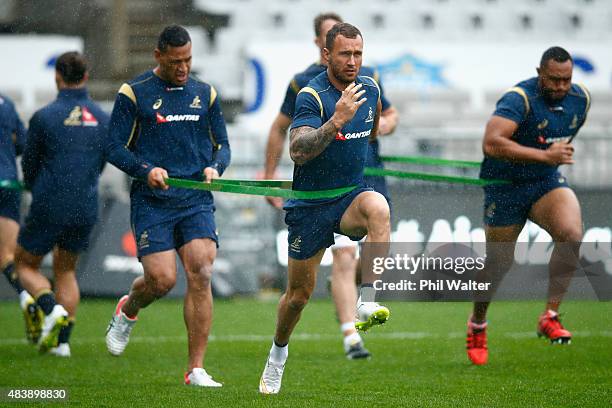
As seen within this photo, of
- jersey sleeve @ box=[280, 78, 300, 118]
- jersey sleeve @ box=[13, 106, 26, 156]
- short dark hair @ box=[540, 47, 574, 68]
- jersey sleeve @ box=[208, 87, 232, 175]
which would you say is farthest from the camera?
jersey sleeve @ box=[13, 106, 26, 156]

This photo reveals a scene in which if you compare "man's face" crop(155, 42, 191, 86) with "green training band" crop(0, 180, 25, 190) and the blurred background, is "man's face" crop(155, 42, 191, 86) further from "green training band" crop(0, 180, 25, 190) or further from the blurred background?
the blurred background

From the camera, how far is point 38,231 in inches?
374

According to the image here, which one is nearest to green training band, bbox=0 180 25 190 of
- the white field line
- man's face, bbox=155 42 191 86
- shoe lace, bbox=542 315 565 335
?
the white field line

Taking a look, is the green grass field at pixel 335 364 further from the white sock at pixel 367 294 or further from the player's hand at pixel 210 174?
the player's hand at pixel 210 174

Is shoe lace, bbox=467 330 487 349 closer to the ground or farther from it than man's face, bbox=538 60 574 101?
closer to the ground

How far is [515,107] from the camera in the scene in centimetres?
848

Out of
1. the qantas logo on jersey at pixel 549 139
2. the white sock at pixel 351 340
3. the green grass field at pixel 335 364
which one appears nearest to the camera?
the green grass field at pixel 335 364

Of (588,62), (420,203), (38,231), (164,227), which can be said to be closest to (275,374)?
(164,227)

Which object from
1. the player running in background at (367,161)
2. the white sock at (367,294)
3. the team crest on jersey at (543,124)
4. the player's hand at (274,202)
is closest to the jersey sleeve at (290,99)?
the player running in background at (367,161)

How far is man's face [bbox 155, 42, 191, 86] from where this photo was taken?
7.52 metres

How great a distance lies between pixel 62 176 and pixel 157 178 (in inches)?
94.7

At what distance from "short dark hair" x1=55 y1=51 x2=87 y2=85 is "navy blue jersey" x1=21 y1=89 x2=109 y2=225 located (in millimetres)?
107

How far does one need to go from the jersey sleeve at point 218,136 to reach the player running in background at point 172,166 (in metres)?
0.02

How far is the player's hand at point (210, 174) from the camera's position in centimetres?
763
